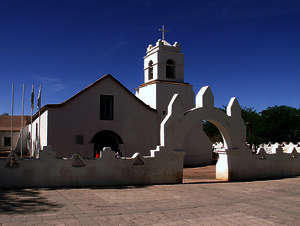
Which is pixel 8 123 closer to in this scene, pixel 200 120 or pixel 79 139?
pixel 79 139

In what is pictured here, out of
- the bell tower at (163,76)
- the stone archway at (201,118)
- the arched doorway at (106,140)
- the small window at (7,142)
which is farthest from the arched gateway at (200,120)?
the small window at (7,142)

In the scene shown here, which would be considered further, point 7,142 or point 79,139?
point 7,142

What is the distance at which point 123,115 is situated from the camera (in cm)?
2305

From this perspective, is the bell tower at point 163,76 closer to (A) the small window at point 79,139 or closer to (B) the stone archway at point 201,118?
(A) the small window at point 79,139

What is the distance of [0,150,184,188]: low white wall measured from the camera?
11.1 meters

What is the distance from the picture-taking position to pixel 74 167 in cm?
1180

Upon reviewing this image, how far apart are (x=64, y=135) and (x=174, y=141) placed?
10.1 m

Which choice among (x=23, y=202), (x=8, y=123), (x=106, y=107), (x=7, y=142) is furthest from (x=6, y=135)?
(x=23, y=202)

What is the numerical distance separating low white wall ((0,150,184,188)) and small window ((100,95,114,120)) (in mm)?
9936

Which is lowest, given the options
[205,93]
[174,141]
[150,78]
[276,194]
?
[276,194]

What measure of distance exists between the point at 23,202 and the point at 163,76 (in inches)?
688

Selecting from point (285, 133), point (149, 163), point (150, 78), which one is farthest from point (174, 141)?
point (285, 133)

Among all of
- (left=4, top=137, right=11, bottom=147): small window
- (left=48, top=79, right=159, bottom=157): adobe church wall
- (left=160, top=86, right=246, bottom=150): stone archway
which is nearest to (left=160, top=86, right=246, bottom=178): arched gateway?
(left=160, top=86, right=246, bottom=150): stone archway

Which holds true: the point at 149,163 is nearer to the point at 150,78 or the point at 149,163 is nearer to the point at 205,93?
the point at 205,93
